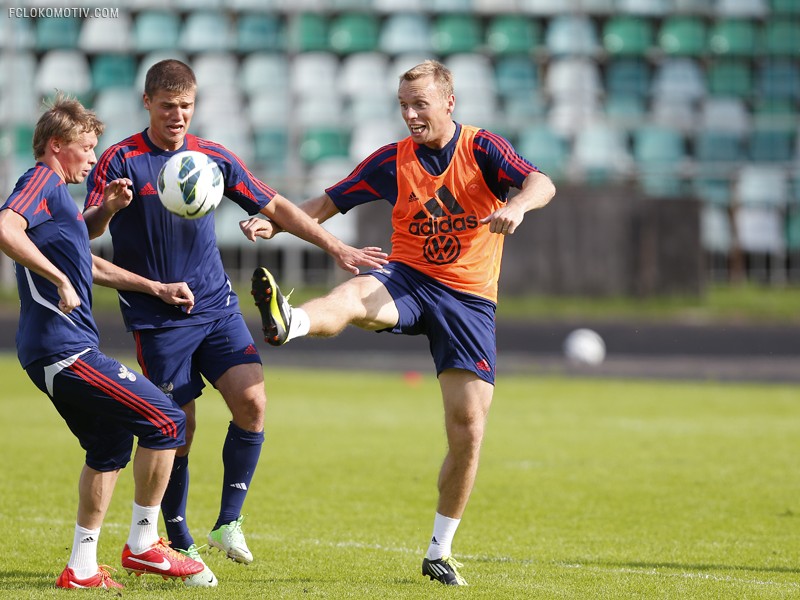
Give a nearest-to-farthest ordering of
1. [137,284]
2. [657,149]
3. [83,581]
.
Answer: [83,581] → [137,284] → [657,149]

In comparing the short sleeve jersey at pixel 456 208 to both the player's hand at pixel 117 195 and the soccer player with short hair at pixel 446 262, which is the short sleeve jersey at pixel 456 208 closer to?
the soccer player with short hair at pixel 446 262

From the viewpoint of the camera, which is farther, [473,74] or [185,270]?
[473,74]

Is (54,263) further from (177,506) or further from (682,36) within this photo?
(682,36)

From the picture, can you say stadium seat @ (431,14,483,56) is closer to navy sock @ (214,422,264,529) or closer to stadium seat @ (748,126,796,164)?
stadium seat @ (748,126,796,164)

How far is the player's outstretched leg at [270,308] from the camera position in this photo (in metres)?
5.46

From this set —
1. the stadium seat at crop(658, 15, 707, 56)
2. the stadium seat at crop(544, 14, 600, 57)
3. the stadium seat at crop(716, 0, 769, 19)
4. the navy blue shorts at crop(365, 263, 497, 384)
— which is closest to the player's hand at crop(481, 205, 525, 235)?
the navy blue shorts at crop(365, 263, 497, 384)

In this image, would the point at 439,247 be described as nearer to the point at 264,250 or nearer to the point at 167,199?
the point at 167,199

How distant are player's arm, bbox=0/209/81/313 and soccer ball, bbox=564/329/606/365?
15.3 metres

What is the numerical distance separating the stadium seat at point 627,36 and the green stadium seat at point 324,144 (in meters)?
6.40

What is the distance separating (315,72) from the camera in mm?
27500

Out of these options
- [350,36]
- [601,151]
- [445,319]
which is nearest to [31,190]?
[445,319]

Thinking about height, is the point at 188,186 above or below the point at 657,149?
below

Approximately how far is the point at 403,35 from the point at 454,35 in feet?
3.79

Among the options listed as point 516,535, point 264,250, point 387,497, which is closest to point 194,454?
point 387,497
